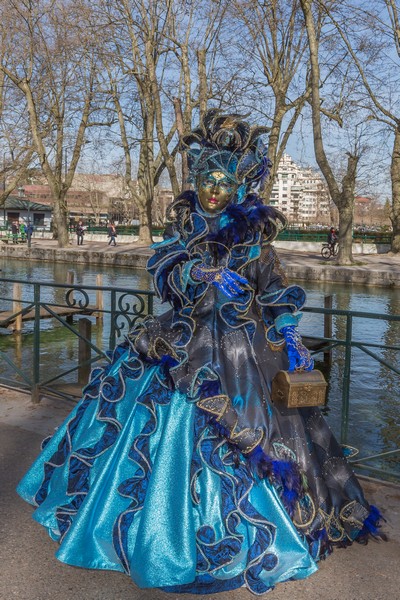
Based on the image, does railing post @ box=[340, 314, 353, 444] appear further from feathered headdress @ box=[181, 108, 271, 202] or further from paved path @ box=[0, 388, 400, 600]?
feathered headdress @ box=[181, 108, 271, 202]

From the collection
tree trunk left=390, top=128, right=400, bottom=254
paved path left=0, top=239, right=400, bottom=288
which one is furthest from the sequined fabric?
tree trunk left=390, top=128, right=400, bottom=254

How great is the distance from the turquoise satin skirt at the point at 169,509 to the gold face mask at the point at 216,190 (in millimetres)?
878

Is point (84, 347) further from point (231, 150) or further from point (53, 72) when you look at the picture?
point (53, 72)

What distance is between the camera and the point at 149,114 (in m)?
27.6

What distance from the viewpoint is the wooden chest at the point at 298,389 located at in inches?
105

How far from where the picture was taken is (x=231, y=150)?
124 inches

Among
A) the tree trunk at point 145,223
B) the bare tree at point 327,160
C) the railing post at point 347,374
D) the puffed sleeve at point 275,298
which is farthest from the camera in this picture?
the tree trunk at point 145,223

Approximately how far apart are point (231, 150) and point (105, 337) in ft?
32.4

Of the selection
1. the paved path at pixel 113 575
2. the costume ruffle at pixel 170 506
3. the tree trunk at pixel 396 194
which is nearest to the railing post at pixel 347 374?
the paved path at pixel 113 575

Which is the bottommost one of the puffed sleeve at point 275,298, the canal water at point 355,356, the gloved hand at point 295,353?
the canal water at point 355,356

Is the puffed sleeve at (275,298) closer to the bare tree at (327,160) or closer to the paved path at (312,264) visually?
the paved path at (312,264)

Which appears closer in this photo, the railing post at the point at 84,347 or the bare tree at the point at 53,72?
the railing post at the point at 84,347

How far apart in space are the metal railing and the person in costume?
0.88m

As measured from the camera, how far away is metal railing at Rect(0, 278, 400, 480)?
4.02 metres
